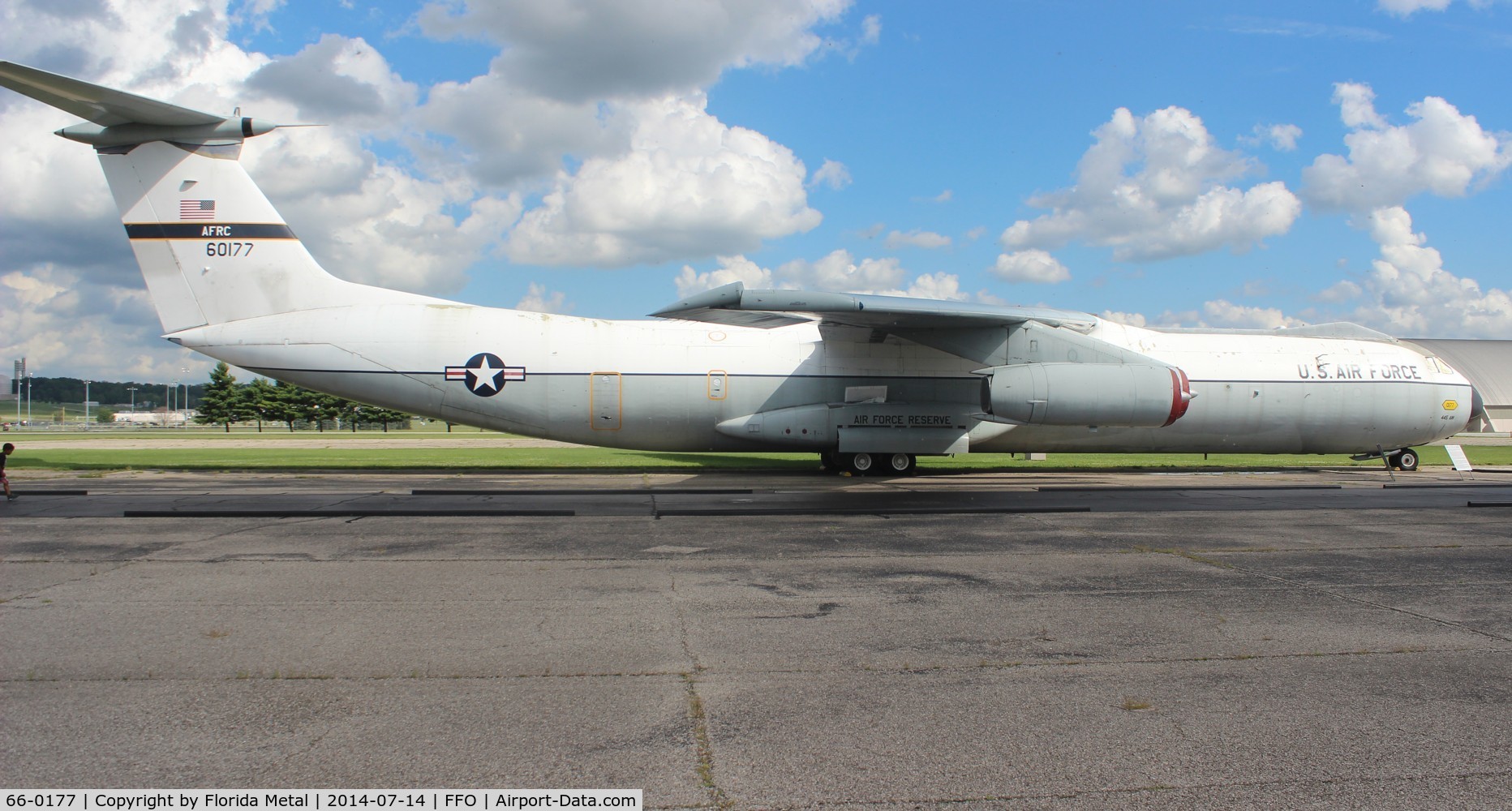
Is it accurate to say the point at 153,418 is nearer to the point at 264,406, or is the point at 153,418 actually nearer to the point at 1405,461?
the point at 264,406

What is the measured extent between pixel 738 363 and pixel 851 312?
476 centimetres

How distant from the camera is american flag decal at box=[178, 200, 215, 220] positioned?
Result: 15.5m

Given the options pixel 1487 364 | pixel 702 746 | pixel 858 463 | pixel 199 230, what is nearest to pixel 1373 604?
pixel 702 746

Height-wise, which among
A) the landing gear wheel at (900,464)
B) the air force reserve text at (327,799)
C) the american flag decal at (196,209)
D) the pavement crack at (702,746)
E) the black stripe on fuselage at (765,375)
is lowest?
the air force reserve text at (327,799)

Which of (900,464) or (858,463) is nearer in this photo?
(858,463)

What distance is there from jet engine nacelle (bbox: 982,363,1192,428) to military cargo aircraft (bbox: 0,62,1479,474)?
0.10 ft

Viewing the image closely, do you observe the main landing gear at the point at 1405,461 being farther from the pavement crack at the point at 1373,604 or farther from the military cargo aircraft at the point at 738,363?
the pavement crack at the point at 1373,604

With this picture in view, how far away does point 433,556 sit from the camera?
8.44 metres

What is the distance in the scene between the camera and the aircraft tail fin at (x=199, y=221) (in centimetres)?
1520

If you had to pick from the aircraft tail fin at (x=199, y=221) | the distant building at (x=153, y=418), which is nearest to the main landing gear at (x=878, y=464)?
the aircraft tail fin at (x=199, y=221)

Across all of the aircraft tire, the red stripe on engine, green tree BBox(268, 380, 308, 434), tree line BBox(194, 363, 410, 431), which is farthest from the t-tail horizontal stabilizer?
green tree BBox(268, 380, 308, 434)

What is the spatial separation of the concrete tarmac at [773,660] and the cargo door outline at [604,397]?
612 cm

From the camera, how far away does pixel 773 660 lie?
5137mm

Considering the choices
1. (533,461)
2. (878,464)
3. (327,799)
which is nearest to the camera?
(327,799)
